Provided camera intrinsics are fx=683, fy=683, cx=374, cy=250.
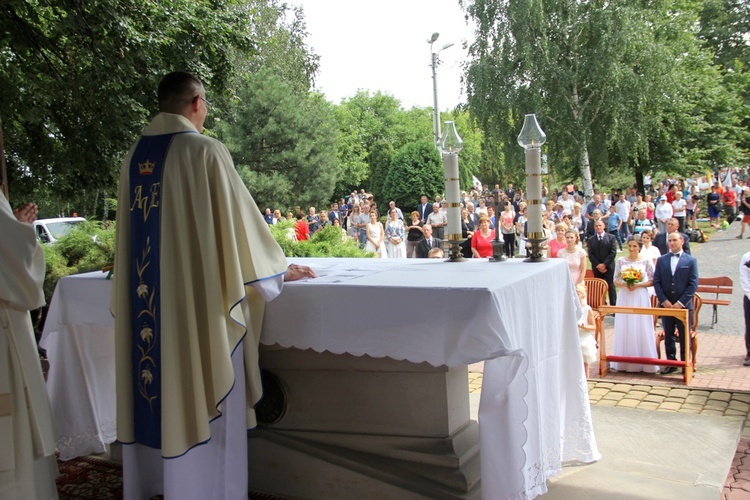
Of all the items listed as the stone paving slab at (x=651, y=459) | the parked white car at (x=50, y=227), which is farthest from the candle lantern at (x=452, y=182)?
the parked white car at (x=50, y=227)

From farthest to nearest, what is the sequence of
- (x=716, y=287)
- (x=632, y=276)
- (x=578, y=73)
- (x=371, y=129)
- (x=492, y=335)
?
(x=371, y=129) → (x=578, y=73) → (x=716, y=287) → (x=632, y=276) → (x=492, y=335)

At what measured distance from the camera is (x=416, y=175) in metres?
31.0

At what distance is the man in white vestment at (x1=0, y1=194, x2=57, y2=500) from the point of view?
334 centimetres

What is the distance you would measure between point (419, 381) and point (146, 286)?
1.41 metres

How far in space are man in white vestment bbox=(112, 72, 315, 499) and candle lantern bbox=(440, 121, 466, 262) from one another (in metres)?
1.23

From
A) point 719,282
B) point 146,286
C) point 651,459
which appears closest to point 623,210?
point 719,282

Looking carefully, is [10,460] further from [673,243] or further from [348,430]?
[673,243]

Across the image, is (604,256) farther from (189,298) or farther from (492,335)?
(189,298)

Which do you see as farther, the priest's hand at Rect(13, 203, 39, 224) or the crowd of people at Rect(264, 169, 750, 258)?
the crowd of people at Rect(264, 169, 750, 258)

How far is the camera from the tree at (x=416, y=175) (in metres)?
30.9

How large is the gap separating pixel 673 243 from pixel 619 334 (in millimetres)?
1186

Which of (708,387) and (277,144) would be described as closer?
(708,387)

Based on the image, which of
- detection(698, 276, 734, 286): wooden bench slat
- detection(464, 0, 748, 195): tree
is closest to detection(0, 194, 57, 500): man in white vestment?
detection(698, 276, 734, 286): wooden bench slat

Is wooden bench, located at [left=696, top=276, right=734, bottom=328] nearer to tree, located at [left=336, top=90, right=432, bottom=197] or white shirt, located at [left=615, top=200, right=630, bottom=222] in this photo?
white shirt, located at [left=615, top=200, right=630, bottom=222]
